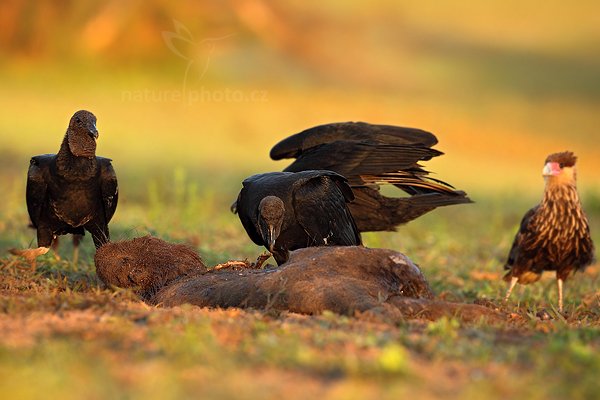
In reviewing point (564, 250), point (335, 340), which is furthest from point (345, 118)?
point (335, 340)

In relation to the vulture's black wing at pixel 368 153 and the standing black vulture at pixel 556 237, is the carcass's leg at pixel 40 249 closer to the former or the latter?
the vulture's black wing at pixel 368 153

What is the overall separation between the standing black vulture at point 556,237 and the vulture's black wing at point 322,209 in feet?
5.47

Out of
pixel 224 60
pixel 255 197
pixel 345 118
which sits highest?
pixel 224 60

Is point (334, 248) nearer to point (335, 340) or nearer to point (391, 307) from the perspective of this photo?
point (391, 307)

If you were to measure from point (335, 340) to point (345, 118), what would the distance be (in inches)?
680

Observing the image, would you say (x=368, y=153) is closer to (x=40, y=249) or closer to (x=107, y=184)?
(x=107, y=184)

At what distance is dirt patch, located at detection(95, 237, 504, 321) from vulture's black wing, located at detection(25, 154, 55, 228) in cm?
92

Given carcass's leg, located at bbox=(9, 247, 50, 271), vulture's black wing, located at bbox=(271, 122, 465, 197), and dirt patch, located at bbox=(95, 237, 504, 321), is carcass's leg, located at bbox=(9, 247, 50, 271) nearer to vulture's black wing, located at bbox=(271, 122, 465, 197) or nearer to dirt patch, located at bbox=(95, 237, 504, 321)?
dirt patch, located at bbox=(95, 237, 504, 321)

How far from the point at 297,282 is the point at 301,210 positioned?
119cm

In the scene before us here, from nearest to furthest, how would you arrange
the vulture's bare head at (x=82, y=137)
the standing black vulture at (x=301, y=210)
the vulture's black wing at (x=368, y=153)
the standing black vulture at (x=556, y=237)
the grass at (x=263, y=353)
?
1. the grass at (x=263, y=353)
2. the standing black vulture at (x=301, y=210)
3. the vulture's bare head at (x=82, y=137)
4. the vulture's black wing at (x=368, y=153)
5. the standing black vulture at (x=556, y=237)

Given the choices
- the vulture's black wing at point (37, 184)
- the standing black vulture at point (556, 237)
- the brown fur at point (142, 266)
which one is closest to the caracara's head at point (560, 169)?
the standing black vulture at point (556, 237)

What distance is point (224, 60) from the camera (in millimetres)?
24500

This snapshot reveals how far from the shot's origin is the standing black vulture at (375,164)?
6.97 metres

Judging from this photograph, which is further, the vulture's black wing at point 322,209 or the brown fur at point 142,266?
the vulture's black wing at point 322,209
